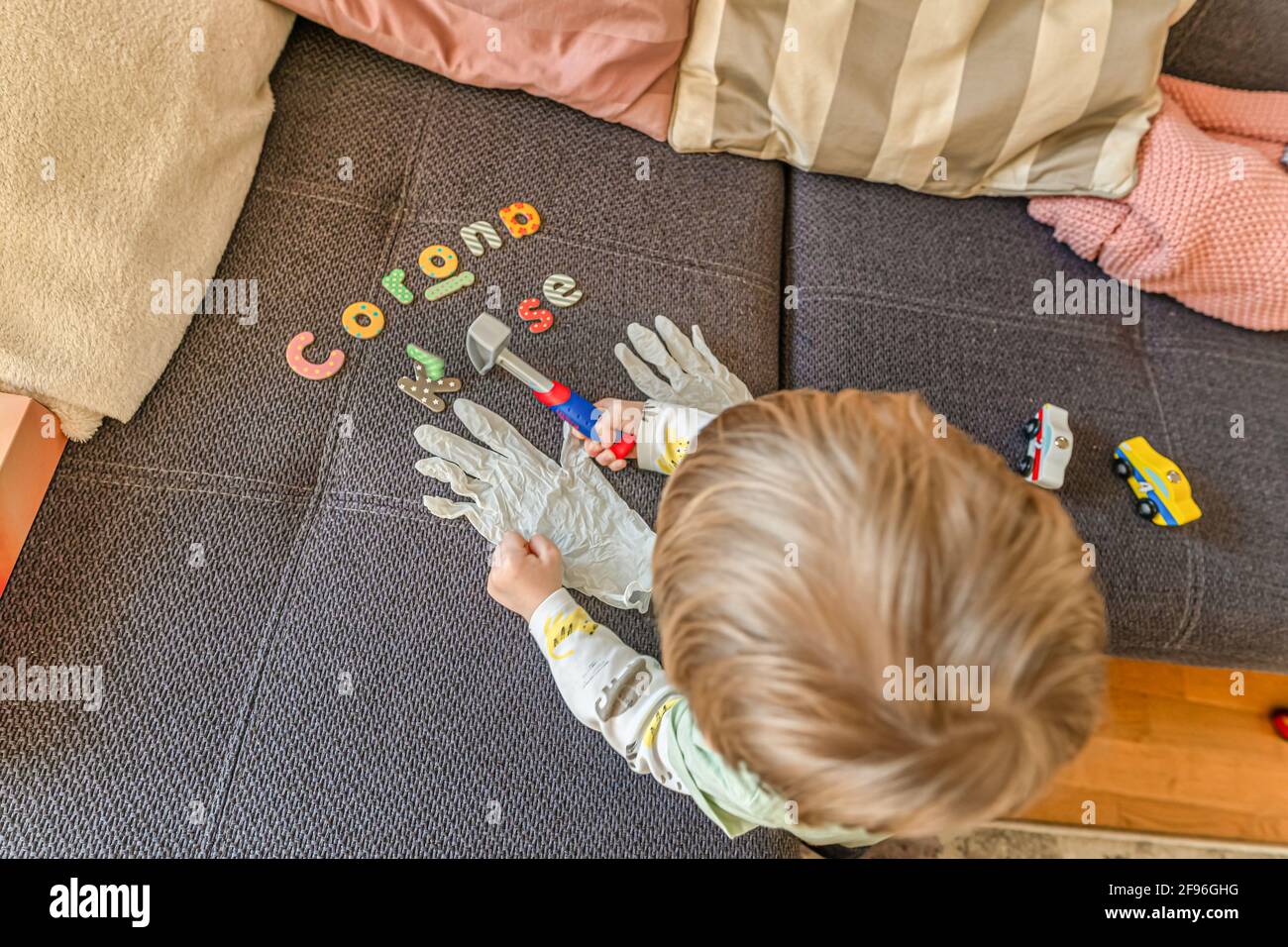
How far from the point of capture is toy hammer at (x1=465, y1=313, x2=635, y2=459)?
93cm

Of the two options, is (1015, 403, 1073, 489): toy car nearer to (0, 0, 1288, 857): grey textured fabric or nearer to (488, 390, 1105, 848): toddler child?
(0, 0, 1288, 857): grey textured fabric

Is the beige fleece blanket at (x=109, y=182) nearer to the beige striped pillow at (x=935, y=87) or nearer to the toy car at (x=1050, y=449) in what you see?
the beige striped pillow at (x=935, y=87)

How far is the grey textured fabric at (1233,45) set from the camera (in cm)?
112

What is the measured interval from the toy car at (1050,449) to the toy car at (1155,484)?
0.08 metres

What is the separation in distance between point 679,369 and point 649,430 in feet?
0.37

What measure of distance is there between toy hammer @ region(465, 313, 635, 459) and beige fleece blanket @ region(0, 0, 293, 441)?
33 centimetres

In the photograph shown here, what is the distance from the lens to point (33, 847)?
0.73 m

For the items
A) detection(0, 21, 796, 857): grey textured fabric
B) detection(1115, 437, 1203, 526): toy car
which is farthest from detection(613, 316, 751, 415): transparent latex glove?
detection(1115, 437, 1203, 526): toy car

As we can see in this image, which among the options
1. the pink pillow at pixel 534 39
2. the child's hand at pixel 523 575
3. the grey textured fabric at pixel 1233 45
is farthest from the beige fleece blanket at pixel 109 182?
the grey textured fabric at pixel 1233 45

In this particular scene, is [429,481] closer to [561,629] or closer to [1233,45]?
[561,629]

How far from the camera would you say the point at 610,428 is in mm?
934

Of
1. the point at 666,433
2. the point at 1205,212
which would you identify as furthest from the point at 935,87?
the point at 666,433

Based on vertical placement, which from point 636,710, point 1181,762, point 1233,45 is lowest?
point 1181,762
